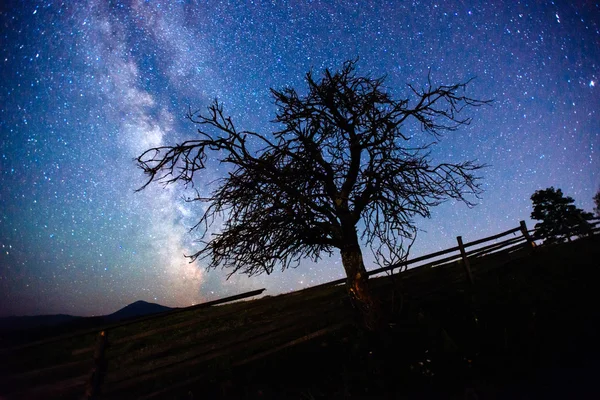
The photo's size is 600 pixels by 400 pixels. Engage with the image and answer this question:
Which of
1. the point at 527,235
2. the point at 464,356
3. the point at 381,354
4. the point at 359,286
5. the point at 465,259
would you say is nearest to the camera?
the point at 464,356

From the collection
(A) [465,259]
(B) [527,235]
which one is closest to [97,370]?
(A) [465,259]

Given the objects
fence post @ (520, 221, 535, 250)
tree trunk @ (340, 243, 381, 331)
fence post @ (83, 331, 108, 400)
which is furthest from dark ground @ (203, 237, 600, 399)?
fence post @ (520, 221, 535, 250)

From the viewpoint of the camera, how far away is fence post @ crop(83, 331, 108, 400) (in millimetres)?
5031

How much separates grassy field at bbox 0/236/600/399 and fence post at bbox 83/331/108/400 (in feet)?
0.37

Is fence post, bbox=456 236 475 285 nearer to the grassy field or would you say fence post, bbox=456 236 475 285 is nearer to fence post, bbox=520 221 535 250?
the grassy field

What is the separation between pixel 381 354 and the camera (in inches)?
186

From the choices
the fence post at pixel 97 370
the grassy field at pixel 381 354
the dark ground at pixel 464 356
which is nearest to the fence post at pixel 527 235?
the grassy field at pixel 381 354

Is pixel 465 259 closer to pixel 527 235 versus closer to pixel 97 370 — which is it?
pixel 527 235

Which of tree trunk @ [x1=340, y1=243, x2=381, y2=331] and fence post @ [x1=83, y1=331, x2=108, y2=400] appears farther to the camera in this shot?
tree trunk @ [x1=340, y1=243, x2=381, y2=331]

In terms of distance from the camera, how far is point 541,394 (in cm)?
323

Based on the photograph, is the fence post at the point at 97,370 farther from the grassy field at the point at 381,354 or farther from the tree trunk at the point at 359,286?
the tree trunk at the point at 359,286

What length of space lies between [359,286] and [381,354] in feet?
3.84

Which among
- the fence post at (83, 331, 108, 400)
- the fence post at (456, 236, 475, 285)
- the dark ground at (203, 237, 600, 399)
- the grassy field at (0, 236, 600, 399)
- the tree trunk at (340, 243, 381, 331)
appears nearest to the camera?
the dark ground at (203, 237, 600, 399)

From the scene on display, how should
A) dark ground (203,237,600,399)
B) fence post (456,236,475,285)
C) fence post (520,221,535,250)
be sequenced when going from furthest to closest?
fence post (520,221,535,250) < fence post (456,236,475,285) < dark ground (203,237,600,399)
